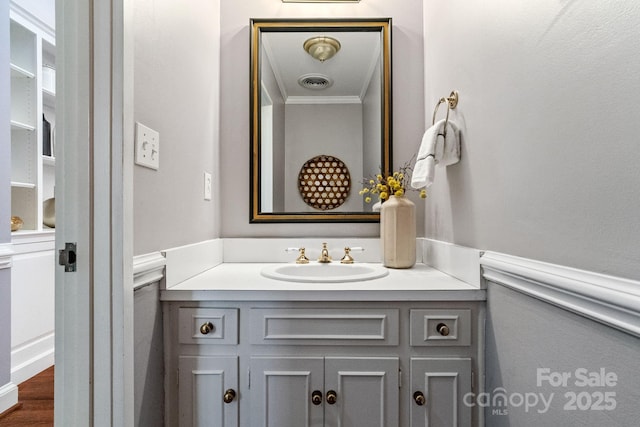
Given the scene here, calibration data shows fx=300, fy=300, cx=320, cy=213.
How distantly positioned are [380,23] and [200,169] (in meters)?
1.12

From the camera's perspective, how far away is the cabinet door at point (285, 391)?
3.01 feet

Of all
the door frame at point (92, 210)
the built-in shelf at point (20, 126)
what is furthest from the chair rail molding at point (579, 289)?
the built-in shelf at point (20, 126)

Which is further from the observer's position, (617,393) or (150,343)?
(150,343)

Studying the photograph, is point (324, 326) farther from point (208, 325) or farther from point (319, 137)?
point (319, 137)

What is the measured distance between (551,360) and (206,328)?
89 cm

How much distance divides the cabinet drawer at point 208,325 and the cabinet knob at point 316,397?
29 cm

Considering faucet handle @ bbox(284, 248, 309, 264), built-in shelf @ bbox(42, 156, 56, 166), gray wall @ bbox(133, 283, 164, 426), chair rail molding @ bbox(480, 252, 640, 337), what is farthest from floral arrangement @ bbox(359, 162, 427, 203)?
built-in shelf @ bbox(42, 156, 56, 166)

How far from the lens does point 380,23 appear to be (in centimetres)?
147

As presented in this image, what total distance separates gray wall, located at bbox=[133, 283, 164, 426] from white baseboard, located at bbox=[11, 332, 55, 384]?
5.01 ft

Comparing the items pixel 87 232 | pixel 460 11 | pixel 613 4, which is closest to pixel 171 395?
pixel 87 232

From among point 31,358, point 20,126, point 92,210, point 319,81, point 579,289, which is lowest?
point 31,358

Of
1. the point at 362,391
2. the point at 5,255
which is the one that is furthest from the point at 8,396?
the point at 362,391

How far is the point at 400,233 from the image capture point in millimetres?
1260

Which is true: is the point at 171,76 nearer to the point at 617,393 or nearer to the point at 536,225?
the point at 536,225
